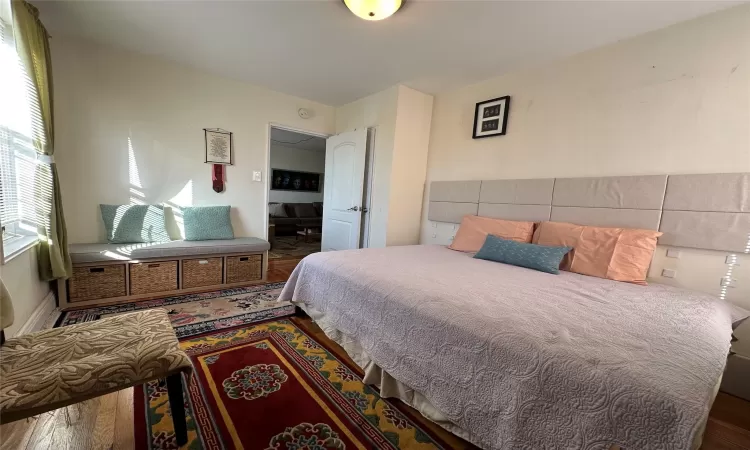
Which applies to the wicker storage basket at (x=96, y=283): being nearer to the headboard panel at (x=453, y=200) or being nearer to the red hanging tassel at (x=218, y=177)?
the red hanging tassel at (x=218, y=177)

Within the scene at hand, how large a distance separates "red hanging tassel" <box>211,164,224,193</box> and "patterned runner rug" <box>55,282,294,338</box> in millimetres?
1230

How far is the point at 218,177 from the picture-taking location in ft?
10.6

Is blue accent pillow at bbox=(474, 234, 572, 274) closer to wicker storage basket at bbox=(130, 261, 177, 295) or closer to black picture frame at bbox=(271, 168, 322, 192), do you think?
wicker storage basket at bbox=(130, 261, 177, 295)

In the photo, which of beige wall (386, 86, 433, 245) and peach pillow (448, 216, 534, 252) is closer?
peach pillow (448, 216, 534, 252)

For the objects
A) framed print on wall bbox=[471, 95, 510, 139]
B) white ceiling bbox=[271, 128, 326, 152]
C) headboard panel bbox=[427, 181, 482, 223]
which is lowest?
headboard panel bbox=[427, 181, 482, 223]

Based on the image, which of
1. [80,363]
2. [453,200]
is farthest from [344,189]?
[80,363]

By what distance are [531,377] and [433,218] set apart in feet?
8.45

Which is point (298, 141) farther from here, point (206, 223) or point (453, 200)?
point (453, 200)

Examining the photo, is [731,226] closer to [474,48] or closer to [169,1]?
[474,48]

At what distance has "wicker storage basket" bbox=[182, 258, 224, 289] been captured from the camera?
8.96ft

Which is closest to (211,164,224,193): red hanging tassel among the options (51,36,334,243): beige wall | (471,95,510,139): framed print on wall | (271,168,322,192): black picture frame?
(51,36,334,243): beige wall

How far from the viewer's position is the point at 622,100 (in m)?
2.11

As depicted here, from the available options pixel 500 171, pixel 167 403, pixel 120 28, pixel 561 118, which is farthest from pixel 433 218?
pixel 120 28

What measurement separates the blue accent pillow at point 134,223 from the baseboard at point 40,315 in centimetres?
67
